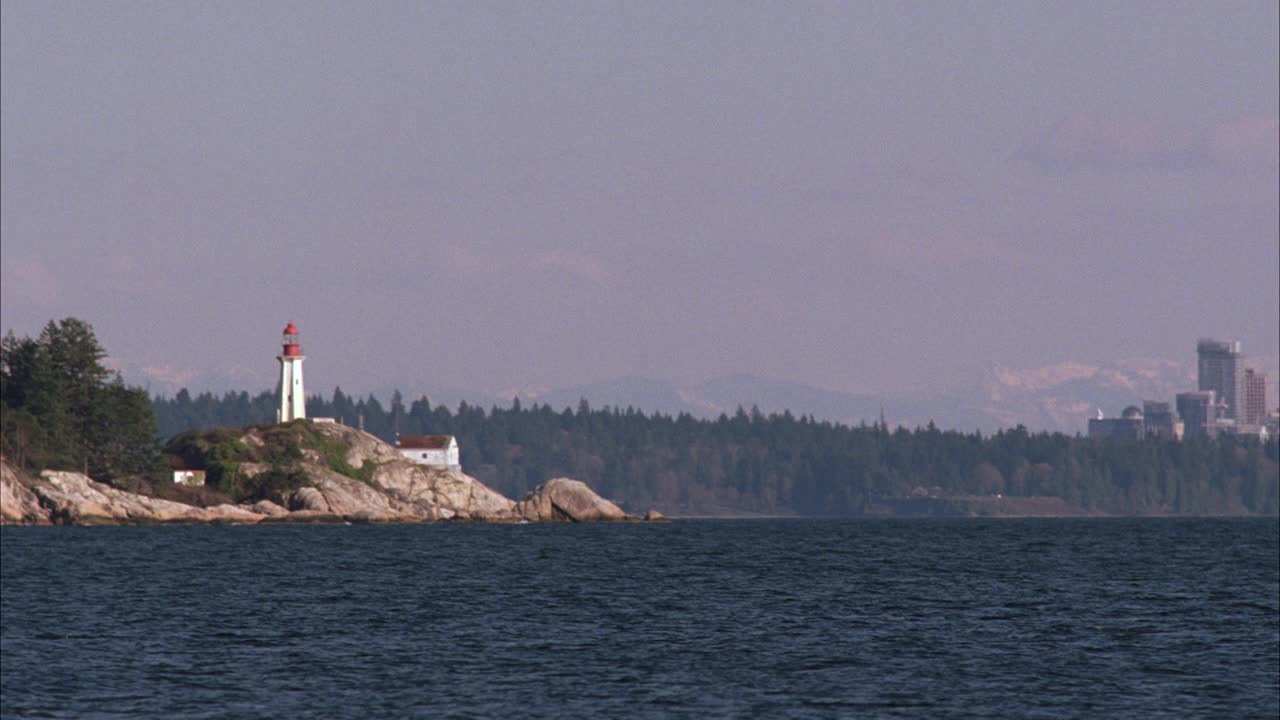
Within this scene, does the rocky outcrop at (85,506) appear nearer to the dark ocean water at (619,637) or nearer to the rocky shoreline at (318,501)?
the rocky shoreline at (318,501)

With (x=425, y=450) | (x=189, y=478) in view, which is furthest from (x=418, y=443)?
(x=189, y=478)

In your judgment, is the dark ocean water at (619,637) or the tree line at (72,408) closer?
the dark ocean water at (619,637)

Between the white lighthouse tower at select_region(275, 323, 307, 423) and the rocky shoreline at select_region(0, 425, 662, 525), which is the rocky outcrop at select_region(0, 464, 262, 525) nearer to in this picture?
the rocky shoreline at select_region(0, 425, 662, 525)

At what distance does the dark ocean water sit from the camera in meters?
44.5

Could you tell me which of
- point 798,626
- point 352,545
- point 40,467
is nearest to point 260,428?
point 40,467

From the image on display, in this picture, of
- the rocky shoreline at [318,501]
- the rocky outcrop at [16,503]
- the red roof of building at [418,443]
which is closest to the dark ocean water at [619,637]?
the rocky outcrop at [16,503]

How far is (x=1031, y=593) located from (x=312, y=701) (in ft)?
158

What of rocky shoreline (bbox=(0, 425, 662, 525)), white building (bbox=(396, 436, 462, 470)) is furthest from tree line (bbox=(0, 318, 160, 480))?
white building (bbox=(396, 436, 462, 470))

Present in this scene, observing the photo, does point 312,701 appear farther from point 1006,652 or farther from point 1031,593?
point 1031,593

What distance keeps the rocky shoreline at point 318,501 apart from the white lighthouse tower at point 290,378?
7315mm

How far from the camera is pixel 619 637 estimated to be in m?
59.7

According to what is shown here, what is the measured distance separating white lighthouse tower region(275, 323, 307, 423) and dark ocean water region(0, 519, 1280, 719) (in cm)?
7157

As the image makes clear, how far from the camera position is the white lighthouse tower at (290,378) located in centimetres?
18250

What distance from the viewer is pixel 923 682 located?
48500mm
